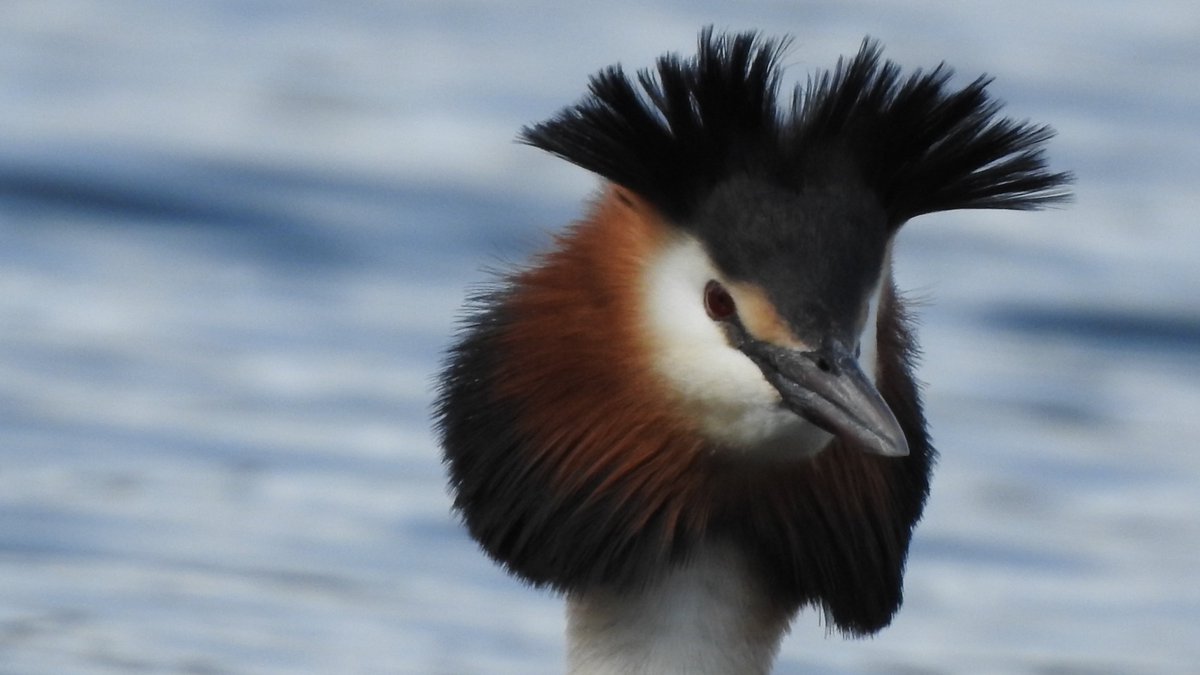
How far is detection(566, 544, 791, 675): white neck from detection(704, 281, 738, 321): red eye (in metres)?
0.53

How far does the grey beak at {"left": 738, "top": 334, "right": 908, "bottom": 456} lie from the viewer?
4.96 m

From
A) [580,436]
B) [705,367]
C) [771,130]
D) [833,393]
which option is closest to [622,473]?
[580,436]

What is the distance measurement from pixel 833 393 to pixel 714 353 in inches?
9.7

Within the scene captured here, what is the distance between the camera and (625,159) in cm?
532

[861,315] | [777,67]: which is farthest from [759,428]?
[777,67]

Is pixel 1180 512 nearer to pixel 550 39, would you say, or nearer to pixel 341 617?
pixel 341 617

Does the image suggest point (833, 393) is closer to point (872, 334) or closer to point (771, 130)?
point (872, 334)

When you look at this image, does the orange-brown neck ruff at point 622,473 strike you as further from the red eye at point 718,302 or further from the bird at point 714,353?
the red eye at point 718,302

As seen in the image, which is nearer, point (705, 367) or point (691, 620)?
point (705, 367)

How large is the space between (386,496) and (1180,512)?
122 inches

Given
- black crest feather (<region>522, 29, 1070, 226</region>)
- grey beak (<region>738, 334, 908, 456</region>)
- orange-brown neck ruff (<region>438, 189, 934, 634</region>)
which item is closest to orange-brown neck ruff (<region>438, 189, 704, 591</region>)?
orange-brown neck ruff (<region>438, 189, 934, 634</region>)

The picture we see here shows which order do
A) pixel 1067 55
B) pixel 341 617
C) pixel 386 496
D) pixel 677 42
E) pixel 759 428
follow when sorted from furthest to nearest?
pixel 1067 55, pixel 677 42, pixel 386 496, pixel 341 617, pixel 759 428

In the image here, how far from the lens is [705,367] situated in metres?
5.12

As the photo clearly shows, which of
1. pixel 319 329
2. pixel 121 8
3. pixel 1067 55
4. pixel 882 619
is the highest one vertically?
pixel 121 8
